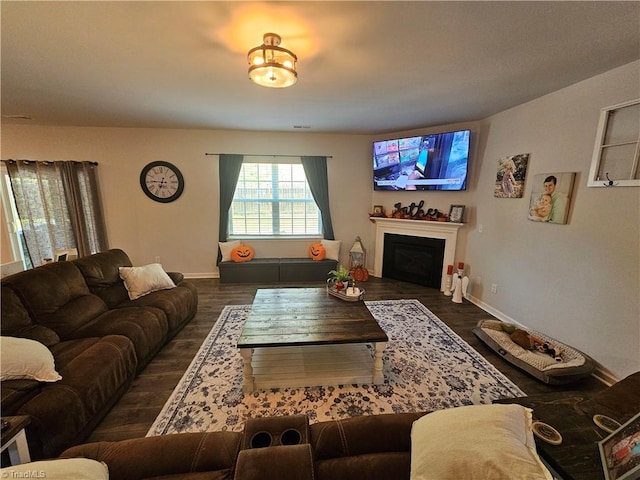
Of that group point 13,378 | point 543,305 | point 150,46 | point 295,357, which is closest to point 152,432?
point 13,378

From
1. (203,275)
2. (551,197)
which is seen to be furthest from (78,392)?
(551,197)

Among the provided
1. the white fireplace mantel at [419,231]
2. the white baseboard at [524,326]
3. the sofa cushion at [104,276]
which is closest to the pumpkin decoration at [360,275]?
the white fireplace mantel at [419,231]

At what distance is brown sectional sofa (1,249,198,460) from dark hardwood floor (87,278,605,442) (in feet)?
0.32

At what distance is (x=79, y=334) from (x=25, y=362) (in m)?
0.65

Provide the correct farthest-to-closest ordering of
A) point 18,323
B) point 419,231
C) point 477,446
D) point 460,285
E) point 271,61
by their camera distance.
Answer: point 419,231 → point 460,285 → point 18,323 → point 271,61 → point 477,446

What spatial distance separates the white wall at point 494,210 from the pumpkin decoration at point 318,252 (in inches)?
12.4

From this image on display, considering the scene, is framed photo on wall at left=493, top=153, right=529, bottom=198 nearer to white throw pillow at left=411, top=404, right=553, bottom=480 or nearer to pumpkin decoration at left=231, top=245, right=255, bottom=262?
white throw pillow at left=411, top=404, right=553, bottom=480

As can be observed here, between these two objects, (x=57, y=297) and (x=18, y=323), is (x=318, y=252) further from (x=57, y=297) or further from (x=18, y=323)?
(x=18, y=323)

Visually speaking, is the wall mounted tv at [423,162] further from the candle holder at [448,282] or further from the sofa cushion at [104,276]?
the sofa cushion at [104,276]

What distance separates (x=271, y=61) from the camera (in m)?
1.61

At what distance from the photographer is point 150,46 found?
177cm

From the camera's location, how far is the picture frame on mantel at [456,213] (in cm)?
376

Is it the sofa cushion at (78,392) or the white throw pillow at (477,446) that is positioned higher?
the white throw pillow at (477,446)

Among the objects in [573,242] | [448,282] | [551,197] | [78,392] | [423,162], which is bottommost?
[448,282]
